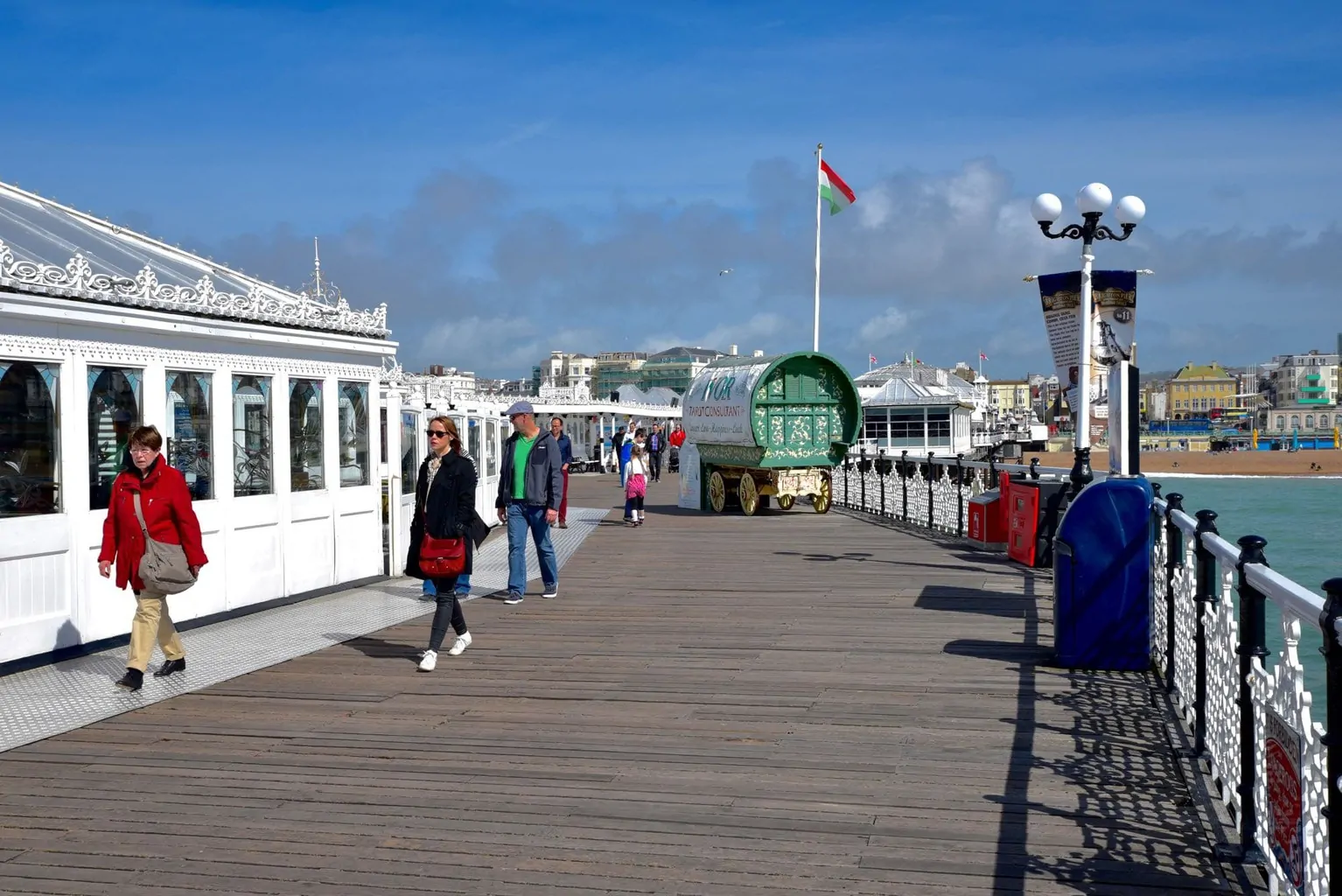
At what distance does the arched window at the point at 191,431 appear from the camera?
9.88m

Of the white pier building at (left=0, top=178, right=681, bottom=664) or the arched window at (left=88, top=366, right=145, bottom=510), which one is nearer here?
the white pier building at (left=0, top=178, right=681, bottom=664)

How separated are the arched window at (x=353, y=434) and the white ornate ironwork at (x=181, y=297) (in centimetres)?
56

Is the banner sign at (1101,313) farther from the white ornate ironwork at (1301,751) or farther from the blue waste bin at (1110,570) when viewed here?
the white ornate ironwork at (1301,751)

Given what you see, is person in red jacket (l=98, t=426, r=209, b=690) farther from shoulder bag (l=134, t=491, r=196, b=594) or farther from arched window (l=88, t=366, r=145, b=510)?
arched window (l=88, t=366, r=145, b=510)

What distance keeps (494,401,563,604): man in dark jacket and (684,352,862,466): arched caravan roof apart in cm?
980

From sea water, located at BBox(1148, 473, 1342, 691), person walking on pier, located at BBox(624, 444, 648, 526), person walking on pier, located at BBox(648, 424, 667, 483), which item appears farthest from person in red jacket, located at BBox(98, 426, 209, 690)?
person walking on pier, located at BBox(648, 424, 667, 483)

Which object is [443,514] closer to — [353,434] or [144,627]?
[144,627]

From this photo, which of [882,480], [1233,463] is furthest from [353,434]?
[1233,463]

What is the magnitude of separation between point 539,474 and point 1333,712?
8526 millimetres

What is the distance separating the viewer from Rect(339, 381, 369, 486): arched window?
1220 centimetres

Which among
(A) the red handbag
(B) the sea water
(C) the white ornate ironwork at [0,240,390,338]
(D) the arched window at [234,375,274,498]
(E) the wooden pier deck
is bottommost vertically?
(B) the sea water

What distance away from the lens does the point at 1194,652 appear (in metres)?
6.46

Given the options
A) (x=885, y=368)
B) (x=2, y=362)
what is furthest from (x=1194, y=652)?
(x=885, y=368)

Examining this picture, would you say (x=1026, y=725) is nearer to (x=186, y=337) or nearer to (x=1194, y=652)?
(x=1194, y=652)
